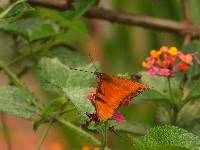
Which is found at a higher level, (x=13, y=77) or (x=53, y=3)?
(x=53, y=3)

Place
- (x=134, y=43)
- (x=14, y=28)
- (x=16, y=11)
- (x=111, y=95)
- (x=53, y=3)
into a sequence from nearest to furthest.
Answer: (x=111, y=95) < (x=16, y=11) < (x=14, y=28) < (x=53, y=3) < (x=134, y=43)

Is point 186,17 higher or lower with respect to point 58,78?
higher

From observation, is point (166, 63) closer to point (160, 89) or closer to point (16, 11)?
point (160, 89)

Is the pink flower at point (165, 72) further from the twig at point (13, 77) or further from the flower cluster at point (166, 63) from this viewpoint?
the twig at point (13, 77)

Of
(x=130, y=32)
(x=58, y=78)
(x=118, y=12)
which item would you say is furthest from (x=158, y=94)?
(x=130, y=32)

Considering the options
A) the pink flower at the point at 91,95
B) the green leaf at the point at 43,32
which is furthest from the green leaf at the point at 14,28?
the pink flower at the point at 91,95

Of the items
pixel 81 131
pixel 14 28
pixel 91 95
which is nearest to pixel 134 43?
pixel 14 28

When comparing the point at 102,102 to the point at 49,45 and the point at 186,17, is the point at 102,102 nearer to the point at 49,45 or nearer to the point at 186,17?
the point at 49,45
